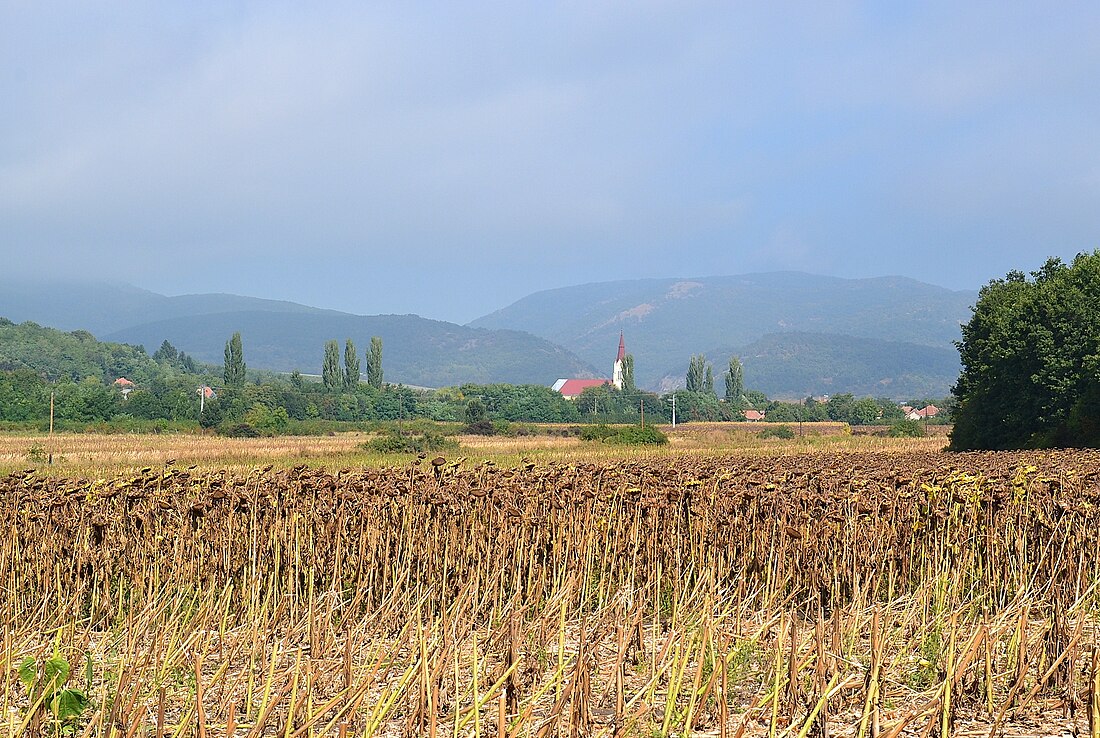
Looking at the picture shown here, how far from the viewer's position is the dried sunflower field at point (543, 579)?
21.7ft

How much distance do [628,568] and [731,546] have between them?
95cm

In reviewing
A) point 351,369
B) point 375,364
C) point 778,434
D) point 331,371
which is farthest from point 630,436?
point 375,364

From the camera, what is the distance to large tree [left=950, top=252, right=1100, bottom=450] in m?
45.2

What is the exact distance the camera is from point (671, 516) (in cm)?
995

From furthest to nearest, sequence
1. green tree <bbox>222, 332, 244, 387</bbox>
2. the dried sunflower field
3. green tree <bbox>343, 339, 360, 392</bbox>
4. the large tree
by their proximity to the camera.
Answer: green tree <bbox>343, 339, 360, 392</bbox> → green tree <bbox>222, 332, 244, 387</bbox> → the large tree → the dried sunflower field

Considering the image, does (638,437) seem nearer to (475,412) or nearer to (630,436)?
(630,436)

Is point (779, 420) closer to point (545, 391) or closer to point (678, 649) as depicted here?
point (545, 391)

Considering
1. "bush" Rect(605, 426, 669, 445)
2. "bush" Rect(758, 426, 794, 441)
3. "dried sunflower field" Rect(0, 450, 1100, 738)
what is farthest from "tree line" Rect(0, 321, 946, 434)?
"dried sunflower field" Rect(0, 450, 1100, 738)

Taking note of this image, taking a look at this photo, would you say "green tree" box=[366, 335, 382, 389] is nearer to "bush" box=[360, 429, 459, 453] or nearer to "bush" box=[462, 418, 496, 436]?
"bush" box=[462, 418, 496, 436]

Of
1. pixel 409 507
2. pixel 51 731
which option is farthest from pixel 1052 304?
pixel 51 731

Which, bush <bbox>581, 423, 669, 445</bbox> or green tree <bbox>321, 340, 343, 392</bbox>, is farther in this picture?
green tree <bbox>321, 340, 343, 392</bbox>

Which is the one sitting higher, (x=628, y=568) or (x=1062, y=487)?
(x=1062, y=487)

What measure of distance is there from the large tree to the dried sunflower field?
36986 mm

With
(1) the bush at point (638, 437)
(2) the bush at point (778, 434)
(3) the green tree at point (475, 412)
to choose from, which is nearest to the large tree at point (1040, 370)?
(1) the bush at point (638, 437)
